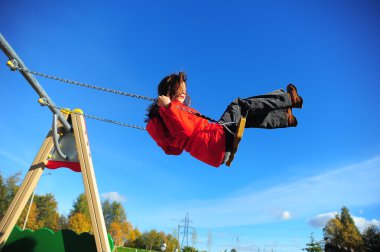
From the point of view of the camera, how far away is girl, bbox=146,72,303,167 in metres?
3.16

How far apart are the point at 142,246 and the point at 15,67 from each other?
73.4 metres

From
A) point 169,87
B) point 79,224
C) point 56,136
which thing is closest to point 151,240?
point 79,224

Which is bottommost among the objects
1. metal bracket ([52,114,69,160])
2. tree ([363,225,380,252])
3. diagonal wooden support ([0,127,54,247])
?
diagonal wooden support ([0,127,54,247])

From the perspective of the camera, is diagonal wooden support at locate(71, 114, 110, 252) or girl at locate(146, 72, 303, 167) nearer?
girl at locate(146, 72, 303, 167)

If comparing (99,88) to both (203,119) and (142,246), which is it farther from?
(142,246)

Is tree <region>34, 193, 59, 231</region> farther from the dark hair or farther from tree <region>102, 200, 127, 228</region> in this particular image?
the dark hair

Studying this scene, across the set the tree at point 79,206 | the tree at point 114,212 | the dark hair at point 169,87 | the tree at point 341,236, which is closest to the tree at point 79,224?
the tree at point 79,206

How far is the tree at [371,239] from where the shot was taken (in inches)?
1209

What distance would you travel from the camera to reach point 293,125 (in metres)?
3.78

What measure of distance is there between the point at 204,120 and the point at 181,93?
0.52 meters

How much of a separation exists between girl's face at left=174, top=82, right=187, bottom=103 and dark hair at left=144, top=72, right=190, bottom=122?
31 millimetres

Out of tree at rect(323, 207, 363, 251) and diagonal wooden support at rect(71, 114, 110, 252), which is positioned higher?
tree at rect(323, 207, 363, 251)

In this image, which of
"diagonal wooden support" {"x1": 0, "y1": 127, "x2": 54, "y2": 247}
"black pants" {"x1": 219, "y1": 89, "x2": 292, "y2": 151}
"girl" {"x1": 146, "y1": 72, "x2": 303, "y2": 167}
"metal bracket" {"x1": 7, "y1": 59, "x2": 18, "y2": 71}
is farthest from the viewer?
"diagonal wooden support" {"x1": 0, "y1": 127, "x2": 54, "y2": 247}

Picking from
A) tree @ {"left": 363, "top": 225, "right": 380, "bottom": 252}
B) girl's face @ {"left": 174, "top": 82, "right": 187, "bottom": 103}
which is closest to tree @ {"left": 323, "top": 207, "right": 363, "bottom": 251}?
tree @ {"left": 363, "top": 225, "right": 380, "bottom": 252}
